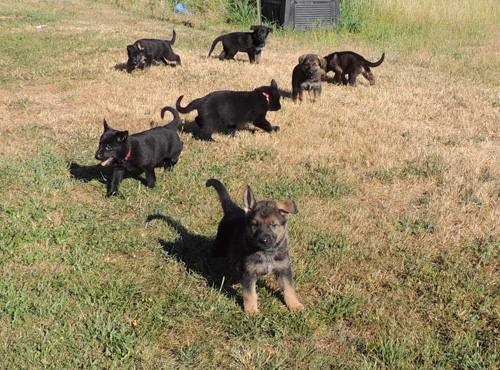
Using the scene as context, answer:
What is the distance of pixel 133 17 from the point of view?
24547 mm

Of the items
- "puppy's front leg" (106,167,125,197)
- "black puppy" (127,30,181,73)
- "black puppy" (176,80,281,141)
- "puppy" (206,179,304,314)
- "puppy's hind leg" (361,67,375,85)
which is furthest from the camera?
"puppy's hind leg" (361,67,375,85)

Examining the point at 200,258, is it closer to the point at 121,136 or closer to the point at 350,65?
the point at 121,136

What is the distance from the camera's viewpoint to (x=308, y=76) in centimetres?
996

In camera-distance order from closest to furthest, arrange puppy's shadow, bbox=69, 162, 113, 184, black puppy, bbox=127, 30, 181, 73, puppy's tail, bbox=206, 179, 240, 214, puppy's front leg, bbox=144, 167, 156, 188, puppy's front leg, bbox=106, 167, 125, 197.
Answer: puppy's tail, bbox=206, 179, 240, 214
puppy's front leg, bbox=106, 167, 125, 197
puppy's front leg, bbox=144, 167, 156, 188
puppy's shadow, bbox=69, 162, 113, 184
black puppy, bbox=127, 30, 181, 73

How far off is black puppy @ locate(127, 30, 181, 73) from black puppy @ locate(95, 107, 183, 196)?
623 cm

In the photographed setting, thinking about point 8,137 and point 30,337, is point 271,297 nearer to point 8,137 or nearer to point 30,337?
point 30,337

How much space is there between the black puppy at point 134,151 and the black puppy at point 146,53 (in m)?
6.23

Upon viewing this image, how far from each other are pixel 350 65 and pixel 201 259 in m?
8.98

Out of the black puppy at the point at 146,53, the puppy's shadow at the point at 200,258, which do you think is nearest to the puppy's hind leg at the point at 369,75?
the black puppy at the point at 146,53

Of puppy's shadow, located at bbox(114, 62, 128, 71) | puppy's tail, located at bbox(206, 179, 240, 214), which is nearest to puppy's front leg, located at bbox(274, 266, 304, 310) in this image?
puppy's tail, located at bbox(206, 179, 240, 214)

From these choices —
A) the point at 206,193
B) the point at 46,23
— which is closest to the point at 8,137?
the point at 206,193

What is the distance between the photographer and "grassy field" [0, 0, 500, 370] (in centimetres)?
359

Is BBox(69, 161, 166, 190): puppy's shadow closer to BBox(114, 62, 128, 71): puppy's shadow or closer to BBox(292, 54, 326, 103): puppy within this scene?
BBox(292, 54, 326, 103): puppy

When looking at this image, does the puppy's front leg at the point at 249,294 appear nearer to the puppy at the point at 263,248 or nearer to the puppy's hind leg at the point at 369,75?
the puppy at the point at 263,248
